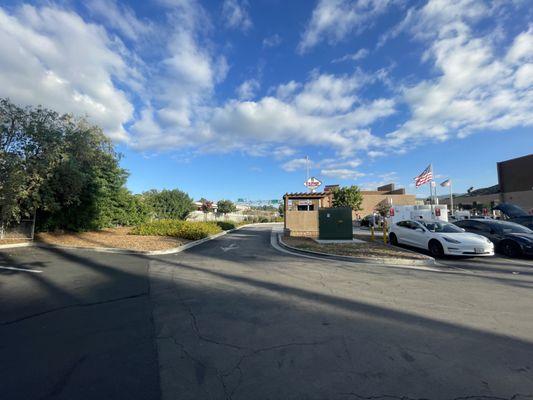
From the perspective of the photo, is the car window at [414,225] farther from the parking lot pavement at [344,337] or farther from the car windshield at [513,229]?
the parking lot pavement at [344,337]

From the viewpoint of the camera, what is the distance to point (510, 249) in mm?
12062

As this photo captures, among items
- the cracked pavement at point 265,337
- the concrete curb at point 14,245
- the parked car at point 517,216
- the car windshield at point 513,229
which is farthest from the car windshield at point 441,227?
the concrete curb at point 14,245

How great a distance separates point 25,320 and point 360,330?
5.25m

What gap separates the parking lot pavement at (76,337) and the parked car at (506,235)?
13401 mm

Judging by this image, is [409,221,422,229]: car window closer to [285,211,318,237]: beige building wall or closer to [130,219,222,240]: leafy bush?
[285,211,318,237]: beige building wall

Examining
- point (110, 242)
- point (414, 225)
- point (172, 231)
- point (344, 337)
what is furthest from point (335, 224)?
point (344, 337)

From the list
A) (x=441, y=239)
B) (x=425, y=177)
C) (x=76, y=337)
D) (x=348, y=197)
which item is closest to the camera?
(x=76, y=337)

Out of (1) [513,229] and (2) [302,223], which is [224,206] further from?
(1) [513,229]

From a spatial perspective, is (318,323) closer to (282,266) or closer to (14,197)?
(282,266)

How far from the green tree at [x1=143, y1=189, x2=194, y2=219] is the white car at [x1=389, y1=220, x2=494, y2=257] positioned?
32.8 meters

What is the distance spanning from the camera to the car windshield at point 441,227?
12620 mm

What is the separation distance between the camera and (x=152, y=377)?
3.16 meters

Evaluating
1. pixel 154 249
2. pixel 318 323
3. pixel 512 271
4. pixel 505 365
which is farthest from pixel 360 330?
pixel 154 249

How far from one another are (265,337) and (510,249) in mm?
12486
